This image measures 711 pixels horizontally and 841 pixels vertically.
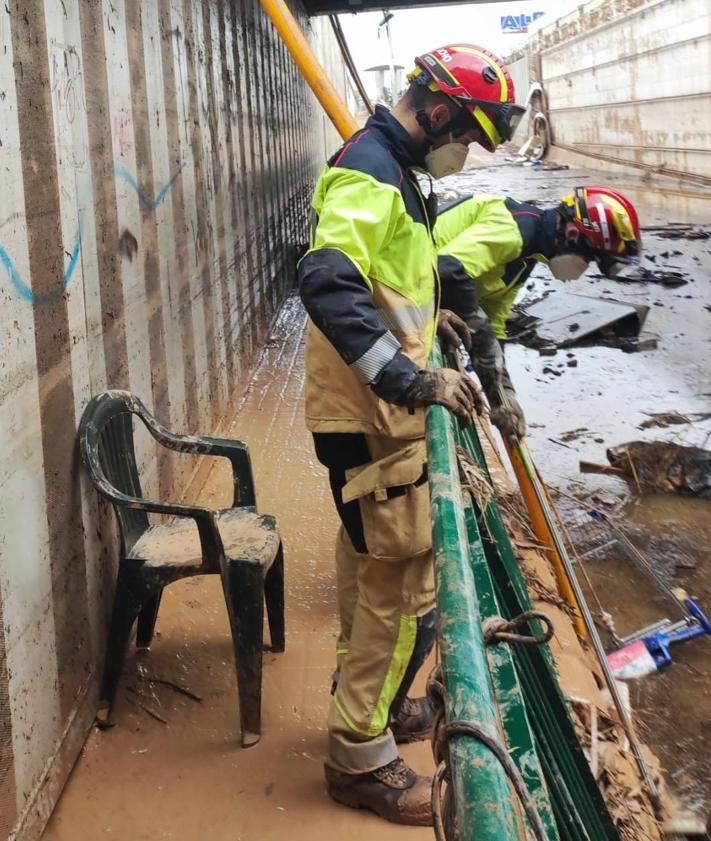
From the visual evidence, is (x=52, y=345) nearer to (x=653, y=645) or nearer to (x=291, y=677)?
(x=291, y=677)

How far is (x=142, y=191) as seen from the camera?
3.69 m

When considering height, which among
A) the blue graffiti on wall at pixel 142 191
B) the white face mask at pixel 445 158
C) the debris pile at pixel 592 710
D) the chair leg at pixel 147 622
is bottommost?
the debris pile at pixel 592 710

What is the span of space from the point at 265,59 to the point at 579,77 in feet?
69.7

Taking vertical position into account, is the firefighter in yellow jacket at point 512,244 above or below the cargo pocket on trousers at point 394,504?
above

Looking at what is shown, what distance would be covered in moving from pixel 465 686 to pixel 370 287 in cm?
148

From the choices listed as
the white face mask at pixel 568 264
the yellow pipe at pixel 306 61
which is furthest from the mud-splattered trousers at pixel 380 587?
the yellow pipe at pixel 306 61

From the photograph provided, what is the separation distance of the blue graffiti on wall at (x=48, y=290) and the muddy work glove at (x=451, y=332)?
1370mm

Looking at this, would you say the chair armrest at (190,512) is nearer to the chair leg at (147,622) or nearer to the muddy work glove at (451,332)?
the chair leg at (147,622)

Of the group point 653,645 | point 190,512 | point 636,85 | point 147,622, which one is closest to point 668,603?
point 653,645

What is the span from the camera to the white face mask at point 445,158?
2.65 m

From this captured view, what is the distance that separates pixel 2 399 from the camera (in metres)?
2.17

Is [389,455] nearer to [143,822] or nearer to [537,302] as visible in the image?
[143,822]

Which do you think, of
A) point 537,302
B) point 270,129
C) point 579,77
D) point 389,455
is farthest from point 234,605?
point 579,77

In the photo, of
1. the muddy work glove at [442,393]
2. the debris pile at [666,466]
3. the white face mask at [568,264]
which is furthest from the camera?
the debris pile at [666,466]
